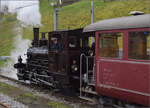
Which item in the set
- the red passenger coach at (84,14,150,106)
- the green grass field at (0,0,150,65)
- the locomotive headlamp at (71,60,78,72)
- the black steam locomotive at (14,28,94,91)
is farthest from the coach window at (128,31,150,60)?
the green grass field at (0,0,150,65)

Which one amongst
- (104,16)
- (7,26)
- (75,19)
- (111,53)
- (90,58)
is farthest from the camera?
(7,26)

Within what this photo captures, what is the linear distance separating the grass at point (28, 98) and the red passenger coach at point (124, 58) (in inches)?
84.2

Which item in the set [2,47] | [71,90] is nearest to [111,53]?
[71,90]

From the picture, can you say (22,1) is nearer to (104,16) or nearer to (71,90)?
(104,16)

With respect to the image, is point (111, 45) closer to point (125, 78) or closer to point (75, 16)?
point (125, 78)

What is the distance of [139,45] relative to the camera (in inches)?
205

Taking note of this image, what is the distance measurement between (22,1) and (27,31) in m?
10.9

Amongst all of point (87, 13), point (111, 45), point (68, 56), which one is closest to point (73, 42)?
point (68, 56)

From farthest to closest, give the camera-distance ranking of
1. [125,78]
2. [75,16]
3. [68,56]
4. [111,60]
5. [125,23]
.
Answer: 1. [75,16]
2. [68,56]
3. [111,60]
4. [125,23]
5. [125,78]

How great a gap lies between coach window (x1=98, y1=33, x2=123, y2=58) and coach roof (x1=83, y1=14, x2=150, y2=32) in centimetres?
22

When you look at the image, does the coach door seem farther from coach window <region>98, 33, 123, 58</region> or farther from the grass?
the grass

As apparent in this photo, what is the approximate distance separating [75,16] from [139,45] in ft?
77.7

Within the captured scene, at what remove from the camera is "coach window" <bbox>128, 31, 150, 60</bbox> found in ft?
16.6

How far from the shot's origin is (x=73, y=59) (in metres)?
8.10
